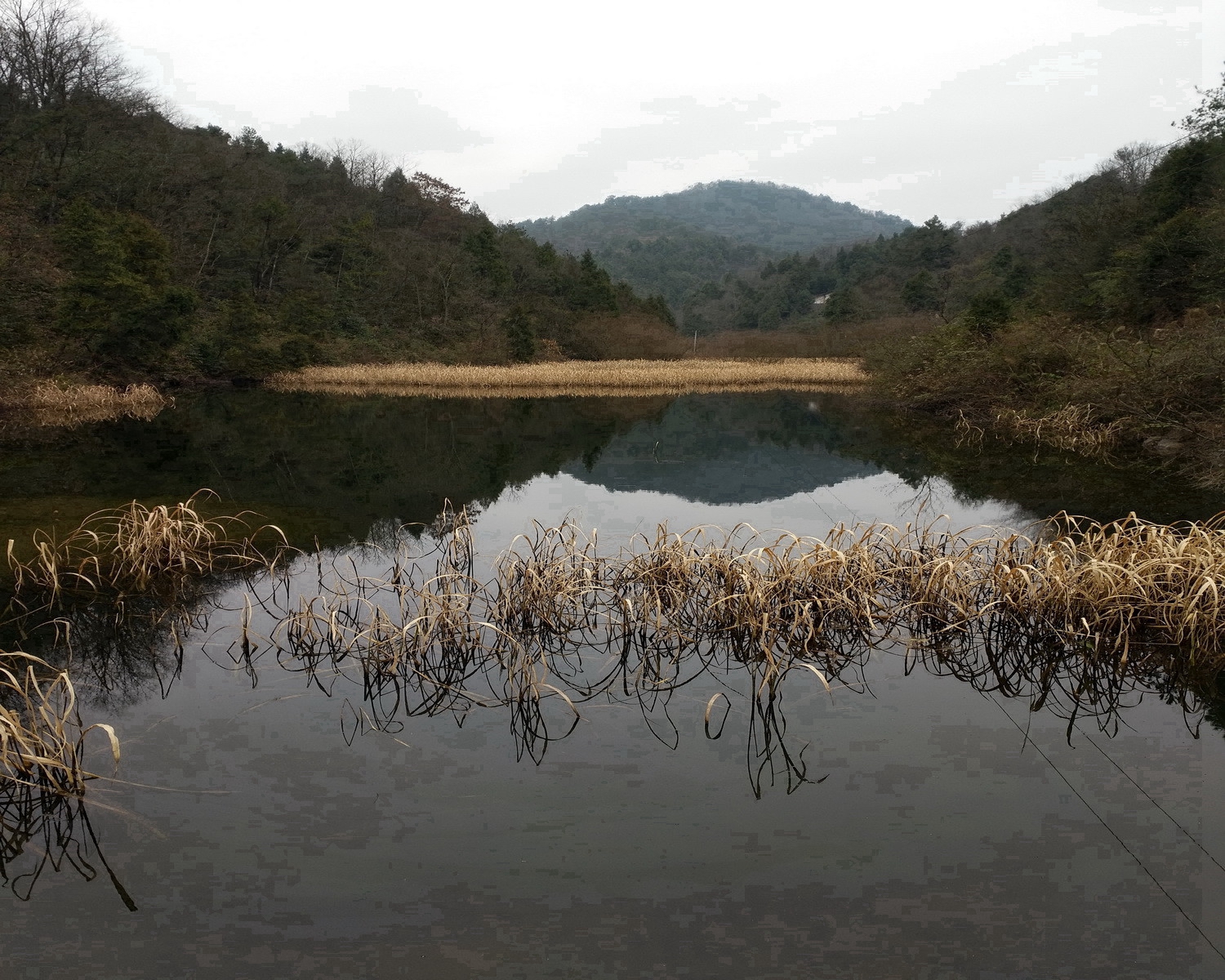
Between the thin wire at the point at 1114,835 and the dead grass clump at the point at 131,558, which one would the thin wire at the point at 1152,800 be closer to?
the thin wire at the point at 1114,835

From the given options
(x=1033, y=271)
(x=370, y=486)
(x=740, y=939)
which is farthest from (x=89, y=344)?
(x=1033, y=271)

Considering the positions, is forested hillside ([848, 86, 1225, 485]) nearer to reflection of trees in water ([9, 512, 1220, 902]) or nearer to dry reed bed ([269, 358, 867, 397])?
dry reed bed ([269, 358, 867, 397])

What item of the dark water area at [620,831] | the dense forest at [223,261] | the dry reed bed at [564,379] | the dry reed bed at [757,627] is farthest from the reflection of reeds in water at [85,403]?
the dark water area at [620,831]

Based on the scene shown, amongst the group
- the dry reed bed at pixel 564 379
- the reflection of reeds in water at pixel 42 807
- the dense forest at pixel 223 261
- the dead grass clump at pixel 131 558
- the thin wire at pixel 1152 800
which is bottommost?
the thin wire at pixel 1152 800

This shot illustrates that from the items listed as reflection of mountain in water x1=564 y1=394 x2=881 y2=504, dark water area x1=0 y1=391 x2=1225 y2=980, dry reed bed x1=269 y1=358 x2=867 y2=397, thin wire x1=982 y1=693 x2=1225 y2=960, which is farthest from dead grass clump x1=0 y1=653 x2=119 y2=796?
dry reed bed x1=269 y1=358 x2=867 y2=397

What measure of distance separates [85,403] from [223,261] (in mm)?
19577

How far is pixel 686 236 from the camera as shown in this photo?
387 ft

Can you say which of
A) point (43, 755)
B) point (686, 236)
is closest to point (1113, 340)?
point (43, 755)

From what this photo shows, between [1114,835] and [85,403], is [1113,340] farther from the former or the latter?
[85,403]

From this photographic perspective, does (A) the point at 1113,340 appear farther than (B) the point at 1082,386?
Yes

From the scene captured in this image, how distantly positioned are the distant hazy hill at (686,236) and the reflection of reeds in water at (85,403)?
5872 centimetres

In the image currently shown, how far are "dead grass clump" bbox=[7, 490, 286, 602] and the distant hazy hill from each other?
241 feet

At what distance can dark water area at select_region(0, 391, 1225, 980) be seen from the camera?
9.78 feet

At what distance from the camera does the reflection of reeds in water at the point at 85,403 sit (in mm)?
19078
